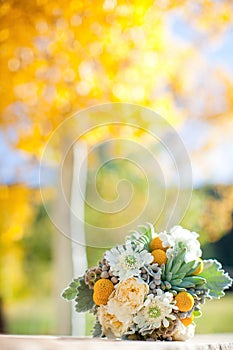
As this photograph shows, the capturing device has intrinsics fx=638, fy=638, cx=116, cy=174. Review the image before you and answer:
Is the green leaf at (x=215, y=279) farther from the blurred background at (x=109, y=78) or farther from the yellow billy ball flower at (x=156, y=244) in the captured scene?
the blurred background at (x=109, y=78)

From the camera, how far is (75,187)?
3100 millimetres

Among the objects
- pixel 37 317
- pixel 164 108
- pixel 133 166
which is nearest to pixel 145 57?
pixel 164 108

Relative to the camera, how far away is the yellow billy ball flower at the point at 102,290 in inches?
50.0

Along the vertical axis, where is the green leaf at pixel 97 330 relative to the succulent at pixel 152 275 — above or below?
below

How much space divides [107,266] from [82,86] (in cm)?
170

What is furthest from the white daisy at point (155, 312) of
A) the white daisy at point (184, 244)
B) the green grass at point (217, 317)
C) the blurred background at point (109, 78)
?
the green grass at point (217, 317)

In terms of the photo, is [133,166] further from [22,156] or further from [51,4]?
[51,4]

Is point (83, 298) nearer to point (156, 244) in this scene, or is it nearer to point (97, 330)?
point (97, 330)

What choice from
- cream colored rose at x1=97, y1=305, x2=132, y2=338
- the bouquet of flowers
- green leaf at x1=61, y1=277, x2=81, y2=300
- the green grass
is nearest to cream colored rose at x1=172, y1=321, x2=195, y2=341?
the bouquet of flowers

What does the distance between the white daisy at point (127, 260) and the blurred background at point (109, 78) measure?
1444mm

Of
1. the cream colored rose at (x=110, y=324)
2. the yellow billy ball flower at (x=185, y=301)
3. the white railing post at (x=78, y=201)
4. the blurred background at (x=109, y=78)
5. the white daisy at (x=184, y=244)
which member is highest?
the blurred background at (x=109, y=78)

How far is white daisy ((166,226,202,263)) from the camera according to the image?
1.32 m

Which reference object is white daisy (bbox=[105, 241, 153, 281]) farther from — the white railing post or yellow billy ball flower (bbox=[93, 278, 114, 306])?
the white railing post

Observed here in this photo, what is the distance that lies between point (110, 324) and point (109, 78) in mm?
1886
